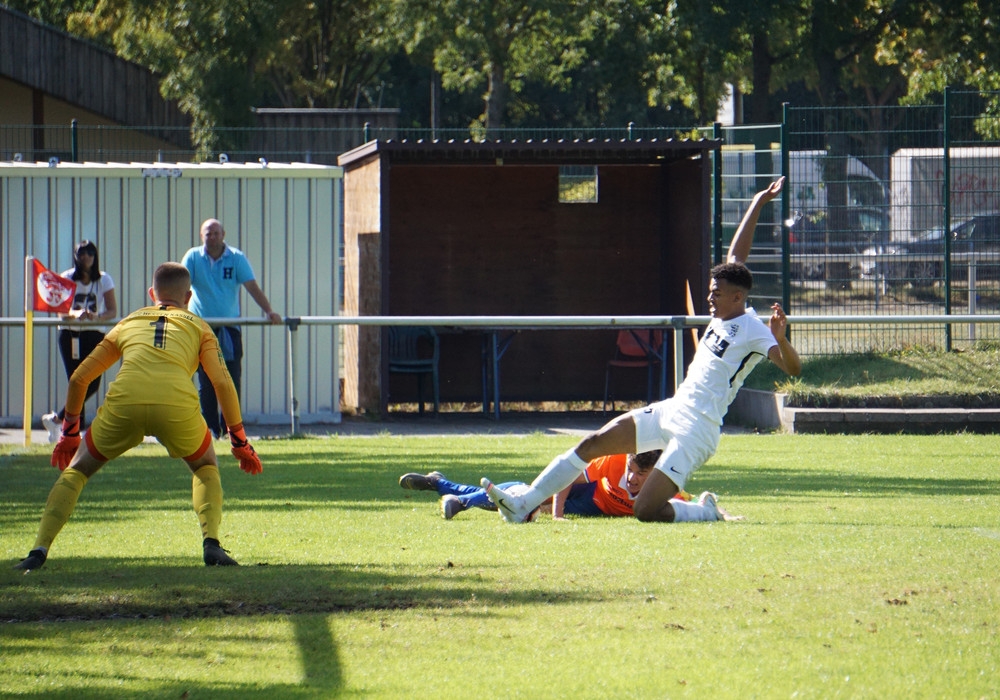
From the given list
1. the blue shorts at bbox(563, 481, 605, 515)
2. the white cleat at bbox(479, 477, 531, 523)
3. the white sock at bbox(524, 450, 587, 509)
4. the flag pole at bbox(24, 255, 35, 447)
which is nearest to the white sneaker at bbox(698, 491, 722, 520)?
the blue shorts at bbox(563, 481, 605, 515)

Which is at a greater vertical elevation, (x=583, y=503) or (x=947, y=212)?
(x=947, y=212)

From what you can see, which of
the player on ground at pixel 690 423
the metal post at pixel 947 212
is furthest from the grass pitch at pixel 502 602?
the metal post at pixel 947 212

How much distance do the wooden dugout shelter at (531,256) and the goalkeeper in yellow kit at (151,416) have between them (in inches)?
381

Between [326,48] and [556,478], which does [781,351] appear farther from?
[326,48]

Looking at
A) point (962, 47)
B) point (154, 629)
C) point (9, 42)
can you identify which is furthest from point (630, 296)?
point (962, 47)

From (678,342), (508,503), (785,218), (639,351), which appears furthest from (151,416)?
(639,351)

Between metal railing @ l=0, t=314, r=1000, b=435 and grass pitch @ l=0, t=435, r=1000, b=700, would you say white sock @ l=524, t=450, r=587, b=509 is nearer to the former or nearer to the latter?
grass pitch @ l=0, t=435, r=1000, b=700

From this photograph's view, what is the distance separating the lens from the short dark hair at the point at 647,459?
26.7 ft

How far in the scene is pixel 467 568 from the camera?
254 inches

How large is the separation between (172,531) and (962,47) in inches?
1457

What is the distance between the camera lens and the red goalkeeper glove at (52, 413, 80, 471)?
685cm

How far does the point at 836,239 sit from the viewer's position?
16250mm

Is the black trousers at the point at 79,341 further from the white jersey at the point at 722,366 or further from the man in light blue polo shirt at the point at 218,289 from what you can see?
the white jersey at the point at 722,366

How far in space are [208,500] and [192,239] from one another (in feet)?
31.4
